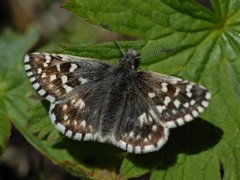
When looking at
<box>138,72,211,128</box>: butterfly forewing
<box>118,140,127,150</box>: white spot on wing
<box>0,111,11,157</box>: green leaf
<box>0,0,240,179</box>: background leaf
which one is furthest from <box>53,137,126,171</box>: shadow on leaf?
<box>138,72,211,128</box>: butterfly forewing

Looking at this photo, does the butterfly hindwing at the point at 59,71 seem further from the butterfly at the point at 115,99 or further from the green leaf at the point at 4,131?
the green leaf at the point at 4,131

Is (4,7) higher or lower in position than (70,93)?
lower

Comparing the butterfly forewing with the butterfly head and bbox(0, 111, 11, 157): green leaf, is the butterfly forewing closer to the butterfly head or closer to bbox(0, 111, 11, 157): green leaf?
the butterfly head

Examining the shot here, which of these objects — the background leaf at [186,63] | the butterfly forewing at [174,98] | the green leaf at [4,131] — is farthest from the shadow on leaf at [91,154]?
the butterfly forewing at [174,98]

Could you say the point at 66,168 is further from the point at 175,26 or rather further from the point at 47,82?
the point at 175,26

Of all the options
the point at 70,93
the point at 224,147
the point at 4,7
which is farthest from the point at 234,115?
the point at 4,7
